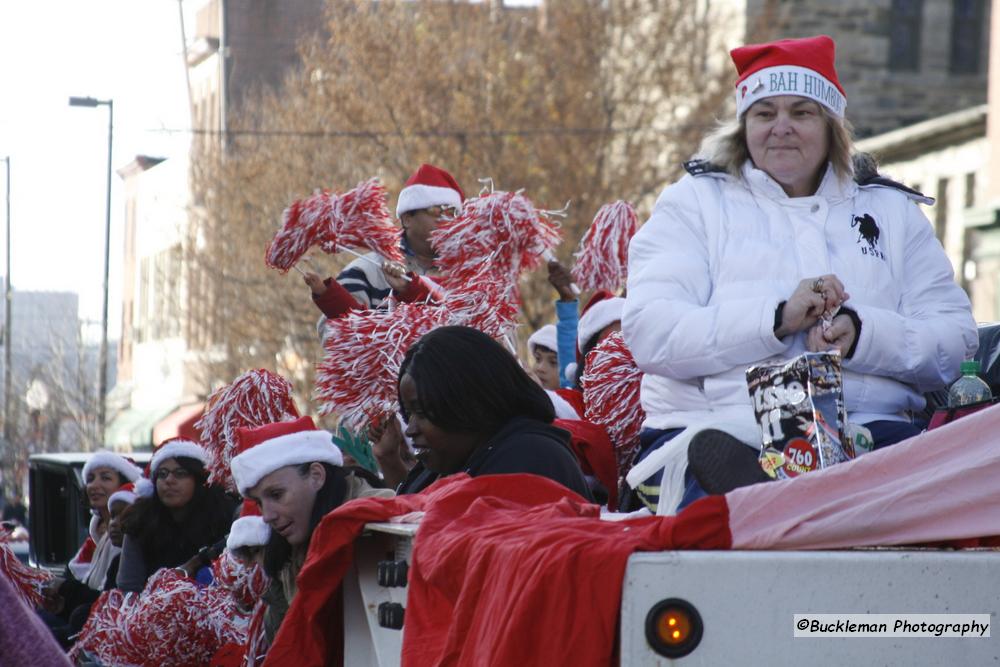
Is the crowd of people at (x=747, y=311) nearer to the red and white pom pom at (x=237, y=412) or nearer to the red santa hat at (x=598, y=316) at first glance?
the red santa hat at (x=598, y=316)

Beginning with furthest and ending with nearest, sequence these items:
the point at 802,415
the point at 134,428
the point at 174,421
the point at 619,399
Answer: the point at 134,428 < the point at 174,421 < the point at 619,399 < the point at 802,415

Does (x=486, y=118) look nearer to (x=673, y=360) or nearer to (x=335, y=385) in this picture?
(x=335, y=385)

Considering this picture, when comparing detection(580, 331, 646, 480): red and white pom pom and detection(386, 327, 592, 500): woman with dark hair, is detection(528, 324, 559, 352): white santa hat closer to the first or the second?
detection(580, 331, 646, 480): red and white pom pom

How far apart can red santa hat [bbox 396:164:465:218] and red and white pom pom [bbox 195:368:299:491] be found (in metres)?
0.86

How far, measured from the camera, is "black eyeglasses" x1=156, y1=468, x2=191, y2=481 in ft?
26.7

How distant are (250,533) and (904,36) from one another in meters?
24.9

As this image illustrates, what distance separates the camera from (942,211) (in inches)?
961

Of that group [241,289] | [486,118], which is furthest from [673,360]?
[241,289]

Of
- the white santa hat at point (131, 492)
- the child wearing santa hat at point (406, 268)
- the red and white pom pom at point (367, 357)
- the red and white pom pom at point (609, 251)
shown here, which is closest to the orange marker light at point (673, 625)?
the red and white pom pom at point (367, 357)

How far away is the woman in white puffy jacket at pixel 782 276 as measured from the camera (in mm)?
4160

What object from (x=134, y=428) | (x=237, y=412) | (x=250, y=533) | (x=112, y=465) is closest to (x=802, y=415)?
(x=250, y=533)

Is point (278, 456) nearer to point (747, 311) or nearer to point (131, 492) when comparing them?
point (747, 311)

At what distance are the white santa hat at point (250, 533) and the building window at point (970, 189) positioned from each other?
63.0 feet

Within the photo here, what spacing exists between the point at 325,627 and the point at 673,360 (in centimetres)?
112
